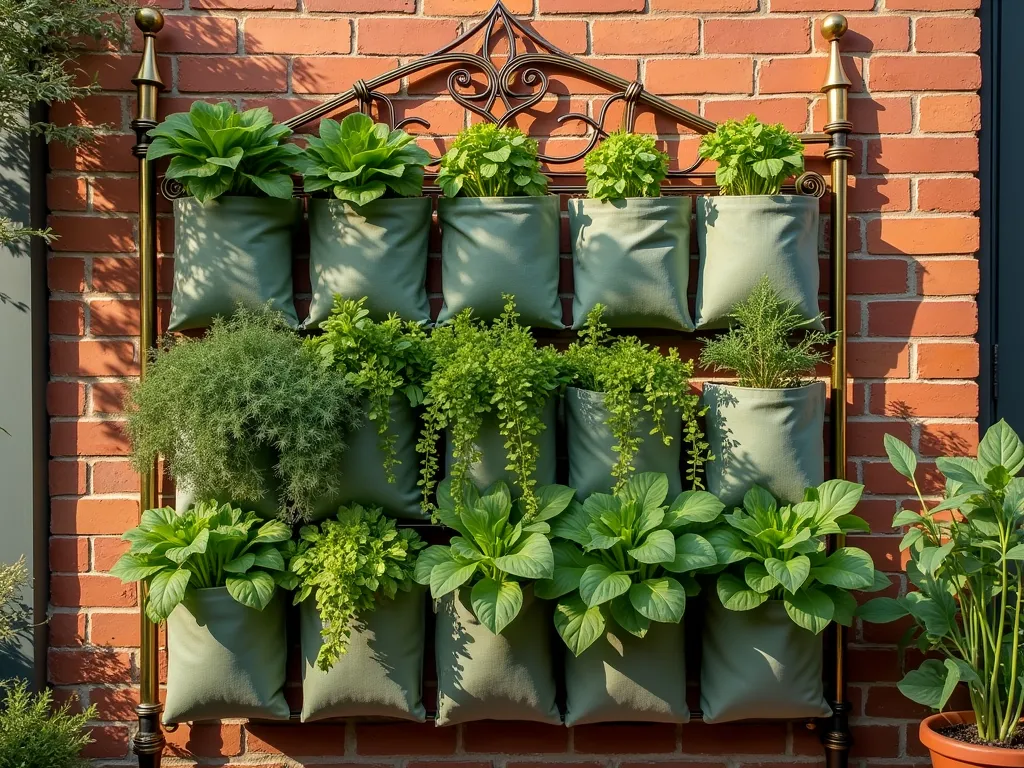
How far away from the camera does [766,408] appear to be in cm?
180

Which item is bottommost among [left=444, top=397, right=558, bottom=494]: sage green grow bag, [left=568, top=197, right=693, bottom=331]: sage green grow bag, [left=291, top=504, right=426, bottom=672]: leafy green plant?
[left=291, top=504, right=426, bottom=672]: leafy green plant

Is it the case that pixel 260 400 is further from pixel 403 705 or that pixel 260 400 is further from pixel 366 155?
pixel 403 705

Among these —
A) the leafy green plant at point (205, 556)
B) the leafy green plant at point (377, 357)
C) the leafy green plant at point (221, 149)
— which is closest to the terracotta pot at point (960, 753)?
the leafy green plant at point (377, 357)

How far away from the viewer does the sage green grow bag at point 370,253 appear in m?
1.86

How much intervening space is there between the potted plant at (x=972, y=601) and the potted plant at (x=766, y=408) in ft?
0.62

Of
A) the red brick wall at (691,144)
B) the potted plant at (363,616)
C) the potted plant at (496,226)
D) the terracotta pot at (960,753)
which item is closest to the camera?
the terracotta pot at (960,753)

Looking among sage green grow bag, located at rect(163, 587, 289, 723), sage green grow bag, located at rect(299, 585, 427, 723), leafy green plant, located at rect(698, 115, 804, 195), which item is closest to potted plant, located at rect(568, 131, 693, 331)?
leafy green plant, located at rect(698, 115, 804, 195)

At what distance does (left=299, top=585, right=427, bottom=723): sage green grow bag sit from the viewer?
5.90 feet

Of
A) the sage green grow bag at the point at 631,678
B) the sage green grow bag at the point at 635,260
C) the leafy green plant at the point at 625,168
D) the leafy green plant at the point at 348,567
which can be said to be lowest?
the sage green grow bag at the point at 631,678

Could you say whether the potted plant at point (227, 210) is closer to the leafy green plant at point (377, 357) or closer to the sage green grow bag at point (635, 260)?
the leafy green plant at point (377, 357)

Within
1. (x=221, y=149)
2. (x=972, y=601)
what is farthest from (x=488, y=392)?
(x=972, y=601)

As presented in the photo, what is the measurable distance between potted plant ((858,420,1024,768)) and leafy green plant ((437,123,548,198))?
3.07 ft

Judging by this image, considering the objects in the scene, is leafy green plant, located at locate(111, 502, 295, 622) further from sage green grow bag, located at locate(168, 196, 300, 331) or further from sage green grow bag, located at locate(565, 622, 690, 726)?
sage green grow bag, located at locate(565, 622, 690, 726)

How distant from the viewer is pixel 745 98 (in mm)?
1984
